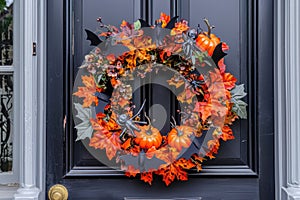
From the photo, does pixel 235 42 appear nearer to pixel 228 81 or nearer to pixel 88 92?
pixel 228 81

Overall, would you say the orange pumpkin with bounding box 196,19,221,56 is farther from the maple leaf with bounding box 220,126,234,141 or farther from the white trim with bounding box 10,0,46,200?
the white trim with bounding box 10,0,46,200

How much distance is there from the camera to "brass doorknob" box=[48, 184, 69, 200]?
5.60 ft

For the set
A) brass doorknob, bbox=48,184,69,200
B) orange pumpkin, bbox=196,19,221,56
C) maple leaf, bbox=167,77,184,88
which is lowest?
brass doorknob, bbox=48,184,69,200

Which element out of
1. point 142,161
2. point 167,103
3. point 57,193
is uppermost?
point 167,103

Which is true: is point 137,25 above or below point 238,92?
above

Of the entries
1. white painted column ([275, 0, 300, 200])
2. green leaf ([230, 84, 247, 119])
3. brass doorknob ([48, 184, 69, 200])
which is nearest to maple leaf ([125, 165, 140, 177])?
brass doorknob ([48, 184, 69, 200])

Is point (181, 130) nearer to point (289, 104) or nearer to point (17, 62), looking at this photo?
point (289, 104)

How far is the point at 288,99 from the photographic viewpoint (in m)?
1.68

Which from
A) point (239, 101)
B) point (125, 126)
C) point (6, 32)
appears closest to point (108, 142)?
point (125, 126)

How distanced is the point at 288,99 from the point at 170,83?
0.47 meters

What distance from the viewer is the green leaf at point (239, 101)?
1.69 metres

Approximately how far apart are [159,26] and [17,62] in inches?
24.4

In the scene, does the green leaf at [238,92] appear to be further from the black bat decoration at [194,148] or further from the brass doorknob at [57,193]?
the brass doorknob at [57,193]

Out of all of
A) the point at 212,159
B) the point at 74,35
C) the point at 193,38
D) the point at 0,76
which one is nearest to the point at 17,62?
the point at 0,76
